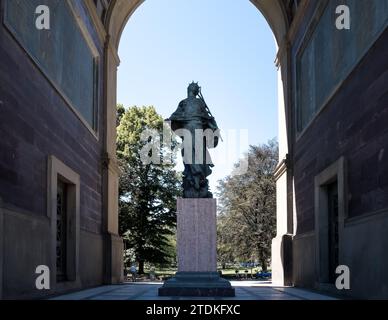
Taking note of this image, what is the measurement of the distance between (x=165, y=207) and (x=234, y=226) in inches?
199

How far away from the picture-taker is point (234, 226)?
4134 centimetres

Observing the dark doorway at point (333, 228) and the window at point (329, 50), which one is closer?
the window at point (329, 50)

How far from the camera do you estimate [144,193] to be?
3969 centimetres

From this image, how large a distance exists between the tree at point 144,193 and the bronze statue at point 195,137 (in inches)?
952

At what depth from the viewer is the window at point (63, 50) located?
1248 cm

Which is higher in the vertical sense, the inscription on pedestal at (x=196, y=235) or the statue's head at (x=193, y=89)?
the statue's head at (x=193, y=89)

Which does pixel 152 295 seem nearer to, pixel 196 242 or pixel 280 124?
pixel 196 242

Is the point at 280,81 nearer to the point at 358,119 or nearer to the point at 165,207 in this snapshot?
the point at 358,119

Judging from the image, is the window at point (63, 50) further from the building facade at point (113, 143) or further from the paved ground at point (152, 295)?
the paved ground at point (152, 295)

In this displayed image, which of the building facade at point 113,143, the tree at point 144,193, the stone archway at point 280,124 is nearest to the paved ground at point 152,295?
the building facade at point 113,143

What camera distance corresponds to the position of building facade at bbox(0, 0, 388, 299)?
462 inches

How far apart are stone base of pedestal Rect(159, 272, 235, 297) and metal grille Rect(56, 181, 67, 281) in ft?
14.3

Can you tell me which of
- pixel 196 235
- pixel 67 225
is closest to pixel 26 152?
pixel 196 235

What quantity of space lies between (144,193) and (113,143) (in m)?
15.4
